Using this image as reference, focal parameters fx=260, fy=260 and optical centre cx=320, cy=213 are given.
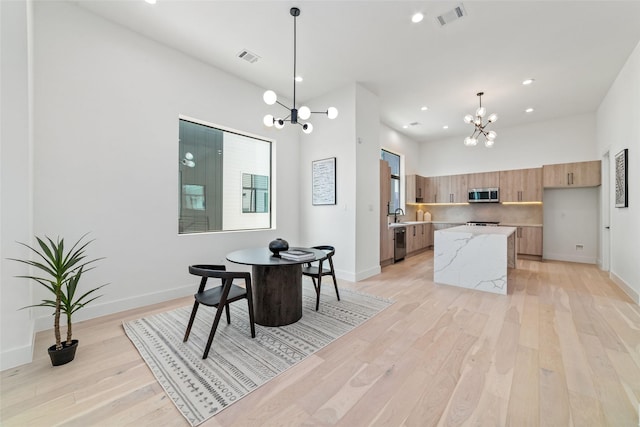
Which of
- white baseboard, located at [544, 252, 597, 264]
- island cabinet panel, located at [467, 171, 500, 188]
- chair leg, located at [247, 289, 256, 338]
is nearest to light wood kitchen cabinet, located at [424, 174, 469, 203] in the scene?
island cabinet panel, located at [467, 171, 500, 188]

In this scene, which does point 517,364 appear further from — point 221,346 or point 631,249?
point 631,249

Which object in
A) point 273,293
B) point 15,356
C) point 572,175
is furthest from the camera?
point 572,175

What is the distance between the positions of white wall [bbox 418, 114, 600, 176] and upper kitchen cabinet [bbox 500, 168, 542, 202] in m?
0.36

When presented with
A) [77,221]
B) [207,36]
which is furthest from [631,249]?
[77,221]

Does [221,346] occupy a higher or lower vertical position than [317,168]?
lower

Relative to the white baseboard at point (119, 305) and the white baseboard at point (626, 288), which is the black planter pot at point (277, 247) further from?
the white baseboard at point (626, 288)

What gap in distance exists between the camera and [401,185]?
763 centimetres

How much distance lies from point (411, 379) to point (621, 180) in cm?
465

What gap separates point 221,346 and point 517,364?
2414 mm

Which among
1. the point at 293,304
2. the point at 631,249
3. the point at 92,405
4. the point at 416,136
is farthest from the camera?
the point at 416,136

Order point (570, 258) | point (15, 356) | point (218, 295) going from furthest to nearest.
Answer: point (570, 258), point (218, 295), point (15, 356)

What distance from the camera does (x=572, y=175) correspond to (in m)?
5.68

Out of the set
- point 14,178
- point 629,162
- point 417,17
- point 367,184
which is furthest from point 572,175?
point 14,178

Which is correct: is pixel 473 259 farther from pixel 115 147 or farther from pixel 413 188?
pixel 115 147
